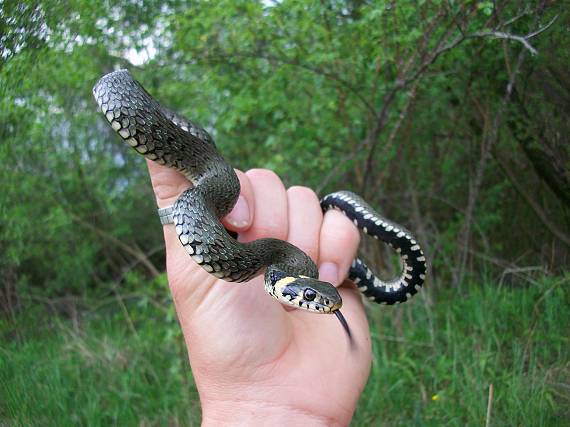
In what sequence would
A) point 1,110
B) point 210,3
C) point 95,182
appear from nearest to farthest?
Answer: 1. point 1,110
2. point 210,3
3. point 95,182

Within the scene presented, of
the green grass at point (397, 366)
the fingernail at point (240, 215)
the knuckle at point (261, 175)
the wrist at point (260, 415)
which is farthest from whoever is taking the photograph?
the knuckle at point (261, 175)

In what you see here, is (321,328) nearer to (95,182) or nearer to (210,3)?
(210,3)

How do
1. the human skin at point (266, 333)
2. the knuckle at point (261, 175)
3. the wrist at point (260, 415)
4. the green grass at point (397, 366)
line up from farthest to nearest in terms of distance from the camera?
the knuckle at point (261, 175)
the human skin at point (266, 333)
the wrist at point (260, 415)
the green grass at point (397, 366)

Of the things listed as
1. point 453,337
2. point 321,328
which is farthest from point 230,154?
point 321,328

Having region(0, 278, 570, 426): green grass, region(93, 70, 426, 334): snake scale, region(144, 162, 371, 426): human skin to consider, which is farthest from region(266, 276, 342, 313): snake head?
region(0, 278, 570, 426): green grass

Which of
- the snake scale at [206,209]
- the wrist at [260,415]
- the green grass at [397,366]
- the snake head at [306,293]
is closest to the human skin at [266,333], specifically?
the wrist at [260,415]

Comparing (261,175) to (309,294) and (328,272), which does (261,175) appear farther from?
(309,294)

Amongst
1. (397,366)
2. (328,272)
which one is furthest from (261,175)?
(397,366)

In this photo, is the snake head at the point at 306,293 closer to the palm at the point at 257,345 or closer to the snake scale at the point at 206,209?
the snake scale at the point at 206,209
